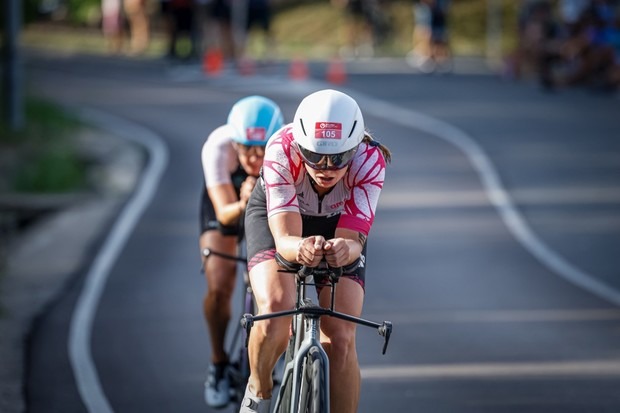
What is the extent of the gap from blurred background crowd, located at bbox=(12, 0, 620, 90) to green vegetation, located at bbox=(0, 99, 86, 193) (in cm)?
684

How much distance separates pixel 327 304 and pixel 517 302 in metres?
6.00

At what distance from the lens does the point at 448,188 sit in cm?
1847

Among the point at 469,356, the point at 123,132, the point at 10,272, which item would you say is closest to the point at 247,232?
the point at 469,356

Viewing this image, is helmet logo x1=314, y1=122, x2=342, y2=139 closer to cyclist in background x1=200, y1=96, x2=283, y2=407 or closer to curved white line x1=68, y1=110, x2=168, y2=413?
cyclist in background x1=200, y1=96, x2=283, y2=407

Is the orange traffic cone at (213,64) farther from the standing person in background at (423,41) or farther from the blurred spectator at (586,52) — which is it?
the blurred spectator at (586,52)

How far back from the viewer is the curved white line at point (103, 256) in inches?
373

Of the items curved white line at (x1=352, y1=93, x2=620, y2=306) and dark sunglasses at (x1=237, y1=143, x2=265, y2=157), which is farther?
curved white line at (x1=352, y1=93, x2=620, y2=306)

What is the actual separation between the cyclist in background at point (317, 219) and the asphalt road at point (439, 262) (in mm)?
2117

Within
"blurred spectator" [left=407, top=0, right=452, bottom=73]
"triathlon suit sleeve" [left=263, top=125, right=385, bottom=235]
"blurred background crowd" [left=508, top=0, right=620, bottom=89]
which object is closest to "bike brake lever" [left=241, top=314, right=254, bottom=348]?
"triathlon suit sleeve" [left=263, top=125, right=385, bottom=235]

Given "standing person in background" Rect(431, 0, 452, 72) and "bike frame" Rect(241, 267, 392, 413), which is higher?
"bike frame" Rect(241, 267, 392, 413)

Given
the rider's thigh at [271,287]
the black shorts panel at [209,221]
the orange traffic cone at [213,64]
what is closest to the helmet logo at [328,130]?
the rider's thigh at [271,287]

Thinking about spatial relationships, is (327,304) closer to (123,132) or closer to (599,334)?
(599,334)

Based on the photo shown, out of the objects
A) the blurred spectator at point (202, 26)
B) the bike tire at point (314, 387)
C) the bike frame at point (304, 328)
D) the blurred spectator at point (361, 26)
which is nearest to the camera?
the bike tire at point (314, 387)

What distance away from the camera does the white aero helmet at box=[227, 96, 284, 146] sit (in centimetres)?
816
